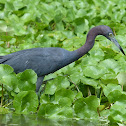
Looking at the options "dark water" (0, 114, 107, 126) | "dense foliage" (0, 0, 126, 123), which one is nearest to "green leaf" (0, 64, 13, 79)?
"dense foliage" (0, 0, 126, 123)

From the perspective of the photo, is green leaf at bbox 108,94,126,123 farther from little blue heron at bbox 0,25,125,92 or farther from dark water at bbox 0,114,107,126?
little blue heron at bbox 0,25,125,92

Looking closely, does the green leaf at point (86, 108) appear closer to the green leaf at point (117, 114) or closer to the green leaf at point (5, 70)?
the green leaf at point (117, 114)

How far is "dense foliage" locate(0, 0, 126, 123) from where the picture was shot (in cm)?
386

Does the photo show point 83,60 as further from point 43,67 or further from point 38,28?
point 38,28

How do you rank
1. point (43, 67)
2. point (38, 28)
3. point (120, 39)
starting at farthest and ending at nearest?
point (38, 28) → point (120, 39) → point (43, 67)

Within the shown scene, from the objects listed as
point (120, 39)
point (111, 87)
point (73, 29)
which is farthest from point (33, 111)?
point (73, 29)

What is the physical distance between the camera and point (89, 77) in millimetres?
4539

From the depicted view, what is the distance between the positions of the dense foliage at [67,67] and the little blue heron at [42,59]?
13 centimetres

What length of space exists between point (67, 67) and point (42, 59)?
42 cm

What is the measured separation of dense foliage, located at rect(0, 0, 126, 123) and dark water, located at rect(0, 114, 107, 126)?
8 centimetres

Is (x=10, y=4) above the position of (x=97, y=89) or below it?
above

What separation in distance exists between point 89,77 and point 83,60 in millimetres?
535

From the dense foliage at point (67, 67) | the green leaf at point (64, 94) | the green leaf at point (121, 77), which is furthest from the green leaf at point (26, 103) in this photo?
the green leaf at point (121, 77)

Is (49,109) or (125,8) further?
(125,8)
